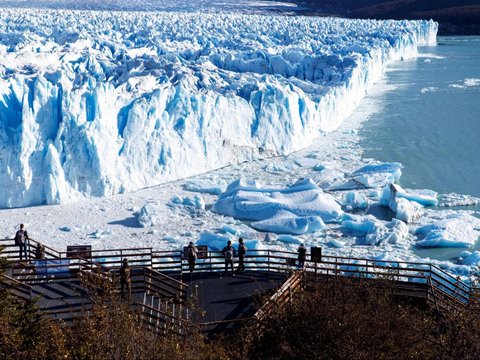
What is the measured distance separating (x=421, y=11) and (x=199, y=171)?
188 feet

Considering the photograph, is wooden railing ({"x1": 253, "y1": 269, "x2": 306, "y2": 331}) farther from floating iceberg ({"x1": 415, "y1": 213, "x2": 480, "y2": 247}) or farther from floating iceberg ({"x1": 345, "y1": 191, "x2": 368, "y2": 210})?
floating iceberg ({"x1": 345, "y1": 191, "x2": 368, "y2": 210})

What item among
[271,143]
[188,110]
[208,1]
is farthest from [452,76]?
[208,1]

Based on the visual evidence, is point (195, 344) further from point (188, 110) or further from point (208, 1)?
point (208, 1)

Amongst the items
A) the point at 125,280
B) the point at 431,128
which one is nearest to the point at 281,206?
the point at 125,280

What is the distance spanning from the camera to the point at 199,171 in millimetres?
17453

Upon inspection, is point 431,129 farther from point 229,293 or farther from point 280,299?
point 280,299

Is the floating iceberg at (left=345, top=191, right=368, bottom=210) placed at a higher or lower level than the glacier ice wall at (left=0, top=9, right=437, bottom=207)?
lower

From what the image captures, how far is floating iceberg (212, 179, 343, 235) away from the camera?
13.3 m

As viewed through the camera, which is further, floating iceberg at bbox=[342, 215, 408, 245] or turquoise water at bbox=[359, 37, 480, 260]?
turquoise water at bbox=[359, 37, 480, 260]

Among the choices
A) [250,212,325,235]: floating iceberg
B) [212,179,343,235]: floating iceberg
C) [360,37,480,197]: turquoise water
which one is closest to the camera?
[250,212,325,235]: floating iceberg

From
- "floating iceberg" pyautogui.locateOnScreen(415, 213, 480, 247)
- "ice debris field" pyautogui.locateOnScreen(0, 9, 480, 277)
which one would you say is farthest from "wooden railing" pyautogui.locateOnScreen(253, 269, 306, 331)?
"floating iceberg" pyautogui.locateOnScreen(415, 213, 480, 247)

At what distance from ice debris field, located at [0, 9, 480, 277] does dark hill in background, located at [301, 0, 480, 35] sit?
43.9 metres

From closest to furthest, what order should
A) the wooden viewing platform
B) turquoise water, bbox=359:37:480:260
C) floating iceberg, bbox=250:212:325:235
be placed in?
the wooden viewing platform < floating iceberg, bbox=250:212:325:235 < turquoise water, bbox=359:37:480:260

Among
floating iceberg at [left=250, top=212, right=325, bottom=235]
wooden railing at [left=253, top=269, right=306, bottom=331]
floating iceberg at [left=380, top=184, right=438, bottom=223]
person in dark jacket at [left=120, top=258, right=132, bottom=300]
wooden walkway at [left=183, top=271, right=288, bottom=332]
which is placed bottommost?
floating iceberg at [left=250, top=212, right=325, bottom=235]
